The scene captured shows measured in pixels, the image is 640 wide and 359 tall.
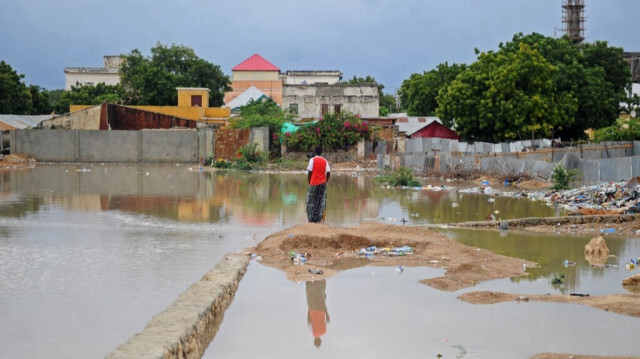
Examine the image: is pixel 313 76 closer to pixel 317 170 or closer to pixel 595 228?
pixel 595 228

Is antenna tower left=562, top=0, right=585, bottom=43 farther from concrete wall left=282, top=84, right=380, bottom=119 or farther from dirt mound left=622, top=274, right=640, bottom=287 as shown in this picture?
dirt mound left=622, top=274, right=640, bottom=287

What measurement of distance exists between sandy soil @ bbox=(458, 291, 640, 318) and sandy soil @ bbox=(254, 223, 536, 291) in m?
0.59

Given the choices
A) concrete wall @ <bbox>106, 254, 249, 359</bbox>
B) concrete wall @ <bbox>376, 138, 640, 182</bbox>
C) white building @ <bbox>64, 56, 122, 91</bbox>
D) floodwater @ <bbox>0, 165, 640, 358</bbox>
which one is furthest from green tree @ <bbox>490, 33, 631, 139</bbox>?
white building @ <bbox>64, 56, 122, 91</bbox>

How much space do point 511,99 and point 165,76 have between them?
34.5 meters

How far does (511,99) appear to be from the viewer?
42125 millimetres

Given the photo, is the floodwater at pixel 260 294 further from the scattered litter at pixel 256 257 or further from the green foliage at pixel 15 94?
the green foliage at pixel 15 94

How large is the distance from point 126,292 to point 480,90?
1485 inches

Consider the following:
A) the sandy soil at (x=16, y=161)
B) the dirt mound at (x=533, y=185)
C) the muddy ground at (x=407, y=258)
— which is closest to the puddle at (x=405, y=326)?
the muddy ground at (x=407, y=258)

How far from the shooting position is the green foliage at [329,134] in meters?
39.8

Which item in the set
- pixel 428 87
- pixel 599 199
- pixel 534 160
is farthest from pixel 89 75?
pixel 599 199

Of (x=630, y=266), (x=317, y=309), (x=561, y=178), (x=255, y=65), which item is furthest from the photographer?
(x=255, y=65)

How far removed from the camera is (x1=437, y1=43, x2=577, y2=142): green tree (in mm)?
41844

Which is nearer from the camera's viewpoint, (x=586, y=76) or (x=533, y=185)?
(x=533, y=185)

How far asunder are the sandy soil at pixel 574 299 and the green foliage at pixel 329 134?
30955 millimetres
